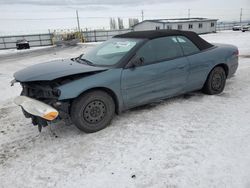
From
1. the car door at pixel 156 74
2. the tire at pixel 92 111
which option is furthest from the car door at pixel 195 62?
the tire at pixel 92 111

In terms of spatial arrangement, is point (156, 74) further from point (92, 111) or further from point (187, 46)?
point (92, 111)

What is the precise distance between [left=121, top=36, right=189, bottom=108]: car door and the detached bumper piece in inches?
45.0

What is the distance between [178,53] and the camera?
4215 mm

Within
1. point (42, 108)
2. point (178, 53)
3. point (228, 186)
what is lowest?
point (228, 186)

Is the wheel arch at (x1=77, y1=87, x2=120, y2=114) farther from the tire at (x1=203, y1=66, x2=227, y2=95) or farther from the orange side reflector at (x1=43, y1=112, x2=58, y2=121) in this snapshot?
the tire at (x1=203, y1=66, x2=227, y2=95)

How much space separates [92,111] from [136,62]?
3.43ft

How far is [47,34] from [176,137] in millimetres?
30521

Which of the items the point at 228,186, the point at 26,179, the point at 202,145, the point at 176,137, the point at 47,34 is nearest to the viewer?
the point at 228,186

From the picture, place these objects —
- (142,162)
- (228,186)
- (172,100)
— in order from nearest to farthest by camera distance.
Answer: (228,186) < (142,162) < (172,100)

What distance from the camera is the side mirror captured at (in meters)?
3.64

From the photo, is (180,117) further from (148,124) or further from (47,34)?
(47,34)

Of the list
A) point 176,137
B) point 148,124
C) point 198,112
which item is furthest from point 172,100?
point 176,137

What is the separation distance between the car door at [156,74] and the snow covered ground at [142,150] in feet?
1.19

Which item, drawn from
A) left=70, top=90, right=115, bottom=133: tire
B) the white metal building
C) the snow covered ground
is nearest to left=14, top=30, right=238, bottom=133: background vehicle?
left=70, top=90, right=115, bottom=133: tire
